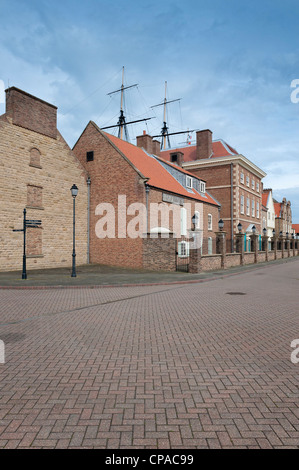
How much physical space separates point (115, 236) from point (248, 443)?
916 inches

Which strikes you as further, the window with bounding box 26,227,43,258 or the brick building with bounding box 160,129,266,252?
the brick building with bounding box 160,129,266,252

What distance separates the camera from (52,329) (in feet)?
24.0

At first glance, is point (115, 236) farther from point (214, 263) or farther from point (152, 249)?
point (214, 263)

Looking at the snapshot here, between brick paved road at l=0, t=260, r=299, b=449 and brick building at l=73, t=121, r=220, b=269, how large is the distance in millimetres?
15114

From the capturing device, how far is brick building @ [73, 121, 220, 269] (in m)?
24.4

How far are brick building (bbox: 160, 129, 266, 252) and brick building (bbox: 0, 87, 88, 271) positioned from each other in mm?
19715

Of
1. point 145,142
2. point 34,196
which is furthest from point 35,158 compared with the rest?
point 145,142

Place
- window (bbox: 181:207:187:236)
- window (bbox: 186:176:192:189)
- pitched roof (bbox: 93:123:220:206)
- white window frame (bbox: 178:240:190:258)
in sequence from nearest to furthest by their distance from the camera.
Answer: pitched roof (bbox: 93:123:220:206) < white window frame (bbox: 178:240:190:258) < window (bbox: 181:207:187:236) < window (bbox: 186:176:192:189)

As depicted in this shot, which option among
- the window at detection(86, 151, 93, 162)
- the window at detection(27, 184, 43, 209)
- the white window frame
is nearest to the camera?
the window at detection(27, 184, 43, 209)

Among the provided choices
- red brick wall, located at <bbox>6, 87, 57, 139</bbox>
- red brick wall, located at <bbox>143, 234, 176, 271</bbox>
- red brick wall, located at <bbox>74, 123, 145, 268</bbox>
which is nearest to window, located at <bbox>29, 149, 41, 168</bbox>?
red brick wall, located at <bbox>6, 87, 57, 139</bbox>

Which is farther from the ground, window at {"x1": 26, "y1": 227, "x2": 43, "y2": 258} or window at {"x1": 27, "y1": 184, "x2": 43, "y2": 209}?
window at {"x1": 27, "y1": 184, "x2": 43, "y2": 209}

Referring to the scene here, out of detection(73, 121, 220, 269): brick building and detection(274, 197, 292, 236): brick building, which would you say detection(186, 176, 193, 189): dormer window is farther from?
detection(274, 197, 292, 236): brick building

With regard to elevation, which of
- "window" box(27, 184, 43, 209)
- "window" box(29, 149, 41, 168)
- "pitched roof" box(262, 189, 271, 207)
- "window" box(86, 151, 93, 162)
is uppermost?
"pitched roof" box(262, 189, 271, 207)
